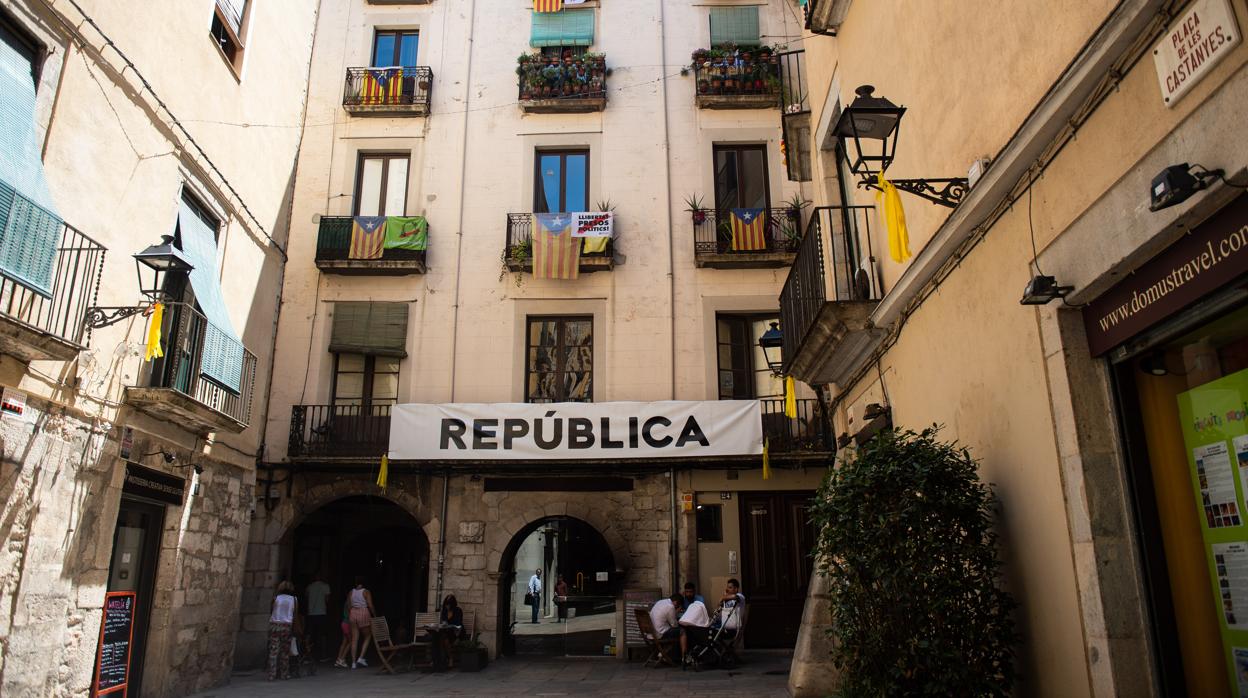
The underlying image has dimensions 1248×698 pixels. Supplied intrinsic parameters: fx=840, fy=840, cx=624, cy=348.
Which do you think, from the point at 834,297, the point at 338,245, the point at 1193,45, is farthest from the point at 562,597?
the point at 1193,45

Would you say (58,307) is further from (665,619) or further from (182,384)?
(665,619)

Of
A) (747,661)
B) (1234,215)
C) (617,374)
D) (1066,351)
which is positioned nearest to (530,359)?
(617,374)

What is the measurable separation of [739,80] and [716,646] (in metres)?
9.70

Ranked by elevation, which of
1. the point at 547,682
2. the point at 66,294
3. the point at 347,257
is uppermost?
the point at 347,257

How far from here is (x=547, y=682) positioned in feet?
35.4

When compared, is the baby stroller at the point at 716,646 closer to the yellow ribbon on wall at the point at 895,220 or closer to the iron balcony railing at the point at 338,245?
the yellow ribbon on wall at the point at 895,220

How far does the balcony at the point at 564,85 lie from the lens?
15281mm

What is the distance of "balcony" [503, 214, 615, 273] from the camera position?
1434 centimetres

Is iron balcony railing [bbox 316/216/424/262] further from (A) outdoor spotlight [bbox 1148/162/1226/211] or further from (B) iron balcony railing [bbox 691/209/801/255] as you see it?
(A) outdoor spotlight [bbox 1148/162/1226/211]

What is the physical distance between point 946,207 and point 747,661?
832 centimetres

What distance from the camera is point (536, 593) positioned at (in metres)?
21.8

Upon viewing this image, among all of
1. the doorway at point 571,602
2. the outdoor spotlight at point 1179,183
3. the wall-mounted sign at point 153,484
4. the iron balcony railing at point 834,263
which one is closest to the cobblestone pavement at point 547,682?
the doorway at point 571,602

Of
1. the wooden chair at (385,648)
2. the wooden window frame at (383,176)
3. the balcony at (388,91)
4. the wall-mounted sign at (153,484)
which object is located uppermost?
the balcony at (388,91)

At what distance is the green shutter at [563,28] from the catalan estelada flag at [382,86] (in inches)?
102
